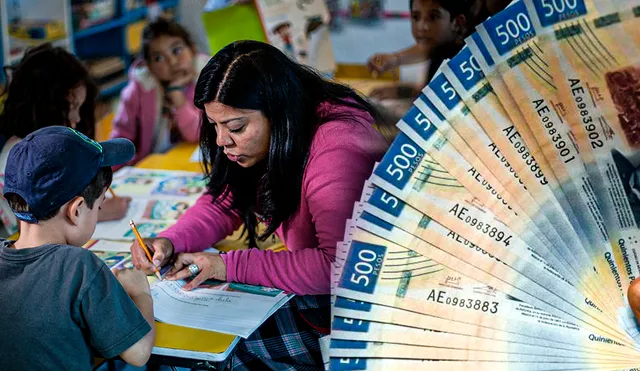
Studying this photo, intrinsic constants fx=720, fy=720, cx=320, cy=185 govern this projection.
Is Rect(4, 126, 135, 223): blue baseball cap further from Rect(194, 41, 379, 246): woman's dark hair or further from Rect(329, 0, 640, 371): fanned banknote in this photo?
Rect(329, 0, 640, 371): fanned banknote

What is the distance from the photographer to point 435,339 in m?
0.82

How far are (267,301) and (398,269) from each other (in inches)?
23.1

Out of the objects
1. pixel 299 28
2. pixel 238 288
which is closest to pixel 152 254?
pixel 238 288

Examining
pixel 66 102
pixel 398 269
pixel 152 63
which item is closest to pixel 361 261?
pixel 398 269

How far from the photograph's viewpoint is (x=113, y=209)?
183 centimetres

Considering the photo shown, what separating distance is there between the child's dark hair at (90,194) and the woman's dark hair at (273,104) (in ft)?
0.83

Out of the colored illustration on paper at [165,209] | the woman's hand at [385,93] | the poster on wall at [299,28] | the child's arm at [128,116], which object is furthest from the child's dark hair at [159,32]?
the colored illustration on paper at [165,209]

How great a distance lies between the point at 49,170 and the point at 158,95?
1.50 m

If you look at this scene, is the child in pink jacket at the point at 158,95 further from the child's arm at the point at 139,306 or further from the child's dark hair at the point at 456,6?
the child's arm at the point at 139,306

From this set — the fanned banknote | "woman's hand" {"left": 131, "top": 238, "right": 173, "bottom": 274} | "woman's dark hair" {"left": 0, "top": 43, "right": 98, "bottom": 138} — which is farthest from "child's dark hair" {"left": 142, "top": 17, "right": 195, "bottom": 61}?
the fanned banknote

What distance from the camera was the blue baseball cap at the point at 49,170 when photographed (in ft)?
3.76

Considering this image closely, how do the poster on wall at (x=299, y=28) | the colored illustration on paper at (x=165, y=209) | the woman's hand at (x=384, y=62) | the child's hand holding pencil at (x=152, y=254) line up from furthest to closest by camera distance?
the woman's hand at (x=384, y=62)
the poster on wall at (x=299, y=28)
the colored illustration on paper at (x=165, y=209)
the child's hand holding pencil at (x=152, y=254)

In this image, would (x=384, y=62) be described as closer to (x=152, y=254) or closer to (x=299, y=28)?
(x=299, y=28)

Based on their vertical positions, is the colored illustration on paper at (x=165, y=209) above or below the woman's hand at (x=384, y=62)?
below
